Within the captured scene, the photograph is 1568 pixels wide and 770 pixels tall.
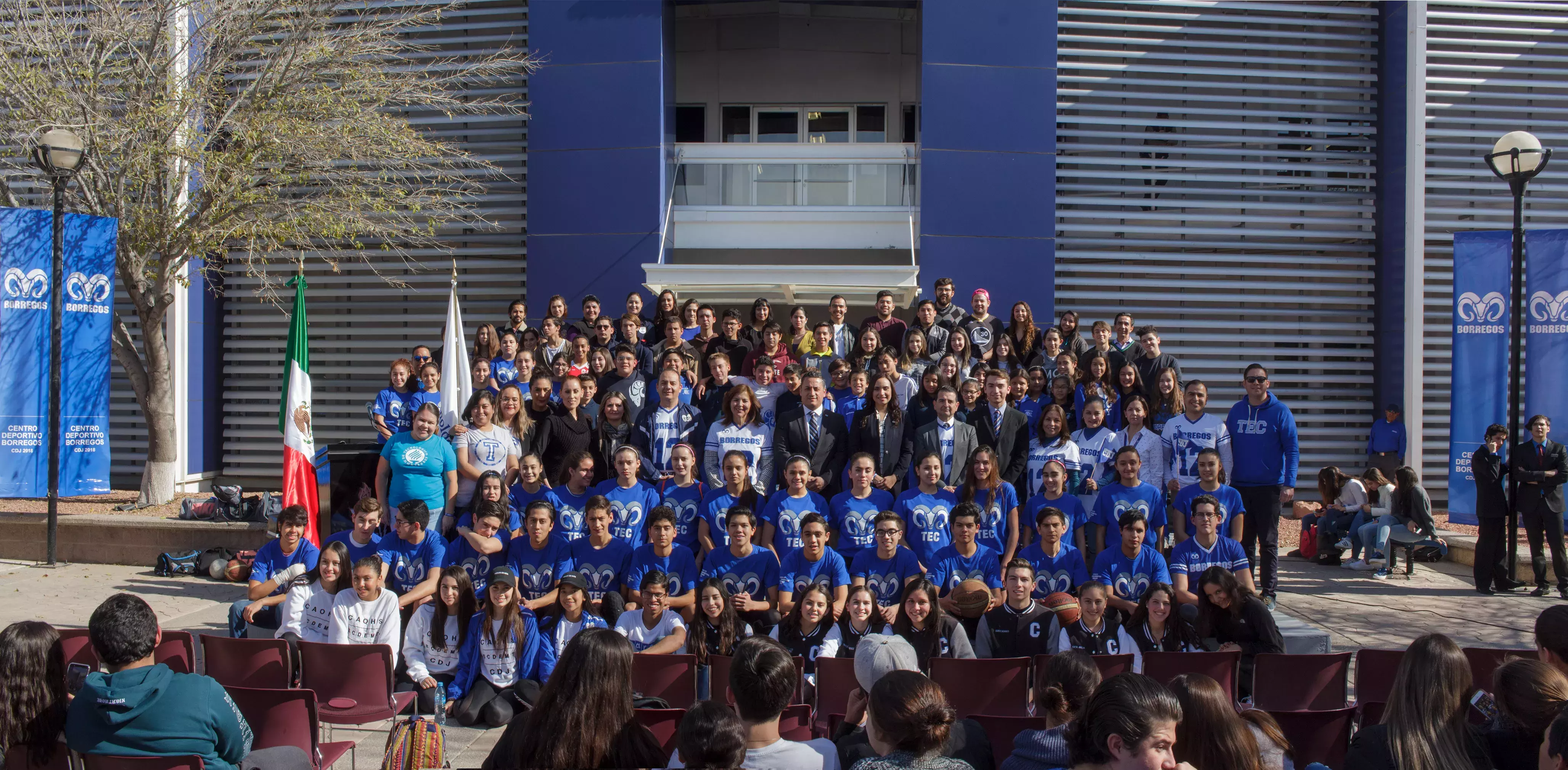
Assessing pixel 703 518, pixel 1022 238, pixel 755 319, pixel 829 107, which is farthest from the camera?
pixel 829 107

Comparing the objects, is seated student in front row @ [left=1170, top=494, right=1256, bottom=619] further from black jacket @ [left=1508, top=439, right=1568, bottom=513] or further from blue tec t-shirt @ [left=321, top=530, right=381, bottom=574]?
blue tec t-shirt @ [left=321, top=530, right=381, bottom=574]

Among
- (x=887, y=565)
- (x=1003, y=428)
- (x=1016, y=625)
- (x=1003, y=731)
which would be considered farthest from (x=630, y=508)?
(x=1003, y=731)

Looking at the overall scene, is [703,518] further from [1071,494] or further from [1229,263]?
[1229,263]

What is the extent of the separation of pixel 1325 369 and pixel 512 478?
431 inches

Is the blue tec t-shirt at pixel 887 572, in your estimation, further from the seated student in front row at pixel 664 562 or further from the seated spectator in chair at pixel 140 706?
the seated spectator in chair at pixel 140 706

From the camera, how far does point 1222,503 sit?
7.36 m

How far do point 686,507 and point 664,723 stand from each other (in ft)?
11.0

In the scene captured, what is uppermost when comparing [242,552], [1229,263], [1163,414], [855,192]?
[855,192]

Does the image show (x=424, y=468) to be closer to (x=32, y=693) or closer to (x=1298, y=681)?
(x=32, y=693)

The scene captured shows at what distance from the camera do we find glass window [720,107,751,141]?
571 inches

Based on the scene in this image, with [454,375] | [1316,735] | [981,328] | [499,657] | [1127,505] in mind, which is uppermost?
[981,328]

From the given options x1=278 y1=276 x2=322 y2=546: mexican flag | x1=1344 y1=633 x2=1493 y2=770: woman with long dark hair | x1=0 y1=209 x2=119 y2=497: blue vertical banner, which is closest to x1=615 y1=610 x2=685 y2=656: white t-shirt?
x1=1344 y1=633 x2=1493 y2=770: woman with long dark hair

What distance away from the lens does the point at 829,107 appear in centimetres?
1440

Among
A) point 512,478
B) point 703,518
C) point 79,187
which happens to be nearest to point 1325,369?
point 703,518
